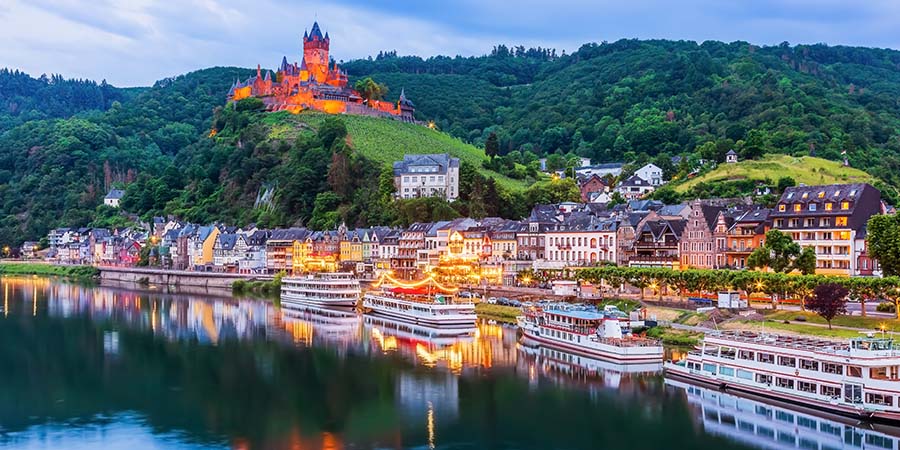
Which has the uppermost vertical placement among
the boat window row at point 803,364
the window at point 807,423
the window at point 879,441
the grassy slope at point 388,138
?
the grassy slope at point 388,138

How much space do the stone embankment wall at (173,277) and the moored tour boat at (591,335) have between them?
158 ft

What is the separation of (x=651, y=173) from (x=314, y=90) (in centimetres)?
5753

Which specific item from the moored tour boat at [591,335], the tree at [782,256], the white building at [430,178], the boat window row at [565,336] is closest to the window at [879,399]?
the moored tour boat at [591,335]

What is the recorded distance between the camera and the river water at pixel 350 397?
1305 inches

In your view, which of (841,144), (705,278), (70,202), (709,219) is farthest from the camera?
(70,202)

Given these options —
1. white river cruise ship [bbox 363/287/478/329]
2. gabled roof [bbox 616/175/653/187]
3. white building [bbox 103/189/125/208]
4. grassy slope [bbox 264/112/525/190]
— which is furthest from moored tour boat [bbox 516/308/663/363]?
white building [bbox 103/189/125/208]

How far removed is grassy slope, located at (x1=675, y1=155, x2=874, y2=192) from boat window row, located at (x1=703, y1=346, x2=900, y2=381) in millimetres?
52849

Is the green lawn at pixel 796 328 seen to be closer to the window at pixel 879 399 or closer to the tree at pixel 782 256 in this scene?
the tree at pixel 782 256

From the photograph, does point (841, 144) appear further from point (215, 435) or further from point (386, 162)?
point (215, 435)

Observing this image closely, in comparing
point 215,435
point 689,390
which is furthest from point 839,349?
point 215,435

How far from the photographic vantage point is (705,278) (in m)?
56.1

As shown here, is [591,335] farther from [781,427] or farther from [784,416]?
[781,427]

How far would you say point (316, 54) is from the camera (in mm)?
145625

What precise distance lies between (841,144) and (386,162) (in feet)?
178
